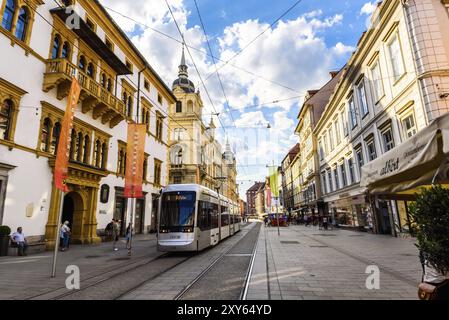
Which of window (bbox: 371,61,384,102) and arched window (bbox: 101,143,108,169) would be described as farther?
arched window (bbox: 101,143,108,169)

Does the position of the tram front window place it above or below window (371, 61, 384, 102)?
below

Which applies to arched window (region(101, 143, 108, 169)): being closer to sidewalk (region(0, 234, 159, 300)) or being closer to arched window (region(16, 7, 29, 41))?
arched window (region(16, 7, 29, 41))

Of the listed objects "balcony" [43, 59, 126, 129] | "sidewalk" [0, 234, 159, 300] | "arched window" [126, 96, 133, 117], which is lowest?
"sidewalk" [0, 234, 159, 300]

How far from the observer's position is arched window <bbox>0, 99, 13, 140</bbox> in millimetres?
12422

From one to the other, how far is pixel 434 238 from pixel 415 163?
3.37 feet

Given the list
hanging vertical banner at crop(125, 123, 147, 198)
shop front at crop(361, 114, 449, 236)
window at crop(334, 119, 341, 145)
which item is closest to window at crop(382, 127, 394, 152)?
window at crop(334, 119, 341, 145)

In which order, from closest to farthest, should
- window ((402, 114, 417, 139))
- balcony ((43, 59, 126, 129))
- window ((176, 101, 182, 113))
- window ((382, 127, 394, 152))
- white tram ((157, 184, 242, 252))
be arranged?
white tram ((157, 184, 242, 252)) < window ((402, 114, 417, 139)) < balcony ((43, 59, 126, 129)) < window ((382, 127, 394, 152)) < window ((176, 101, 182, 113))

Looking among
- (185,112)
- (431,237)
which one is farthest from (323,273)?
(185,112)

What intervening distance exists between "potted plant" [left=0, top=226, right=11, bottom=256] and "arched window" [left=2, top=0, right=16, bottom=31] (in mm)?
9384

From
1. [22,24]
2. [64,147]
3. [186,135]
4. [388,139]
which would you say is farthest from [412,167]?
[186,135]

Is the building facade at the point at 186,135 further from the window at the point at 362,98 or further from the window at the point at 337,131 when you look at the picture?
the window at the point at 362,98

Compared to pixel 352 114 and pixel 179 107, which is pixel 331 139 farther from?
pixel 179 107

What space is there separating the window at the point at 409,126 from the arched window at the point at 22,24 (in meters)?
20.8
